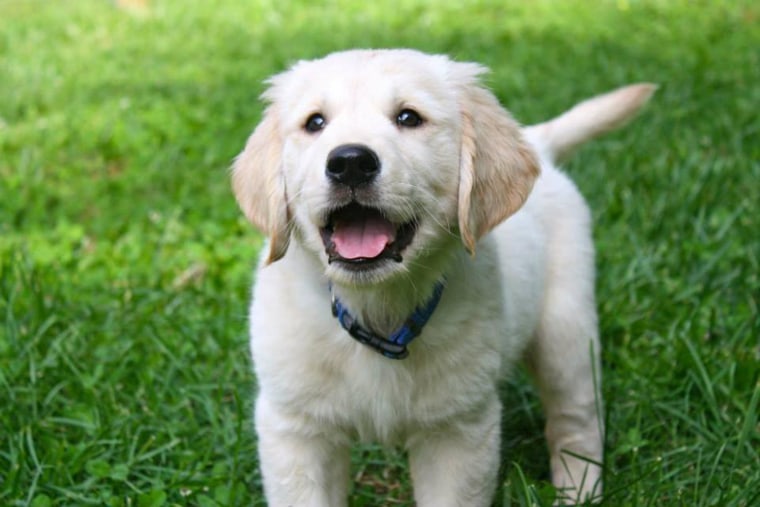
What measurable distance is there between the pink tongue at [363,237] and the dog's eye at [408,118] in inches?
10.0

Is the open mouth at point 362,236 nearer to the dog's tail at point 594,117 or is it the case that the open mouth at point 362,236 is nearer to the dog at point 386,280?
the dog at point 386,280

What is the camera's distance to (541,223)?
11.1ft

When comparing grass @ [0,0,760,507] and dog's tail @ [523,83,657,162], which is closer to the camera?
grass @ [0,0,760,507]

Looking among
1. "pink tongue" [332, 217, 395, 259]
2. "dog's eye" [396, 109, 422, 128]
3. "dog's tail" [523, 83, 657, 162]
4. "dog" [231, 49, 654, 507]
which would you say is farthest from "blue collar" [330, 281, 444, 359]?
"dog's tail" [523, 83, 657, 162]

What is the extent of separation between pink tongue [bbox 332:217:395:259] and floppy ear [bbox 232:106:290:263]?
0.65ft

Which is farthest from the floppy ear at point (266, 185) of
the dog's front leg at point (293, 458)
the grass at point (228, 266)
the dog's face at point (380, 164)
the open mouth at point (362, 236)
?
the grass at point (228, 266)

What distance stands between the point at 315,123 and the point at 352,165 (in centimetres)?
31

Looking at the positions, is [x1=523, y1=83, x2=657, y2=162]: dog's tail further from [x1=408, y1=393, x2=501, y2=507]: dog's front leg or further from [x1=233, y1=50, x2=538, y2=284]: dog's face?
[x1=408, y1=393, x2=501, y2=507]: dog's front leg

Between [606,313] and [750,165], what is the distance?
1541mm

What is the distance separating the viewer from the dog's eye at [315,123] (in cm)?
267

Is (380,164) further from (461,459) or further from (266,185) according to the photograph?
(461,459)

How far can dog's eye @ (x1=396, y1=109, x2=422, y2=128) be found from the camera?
2639 millimetres

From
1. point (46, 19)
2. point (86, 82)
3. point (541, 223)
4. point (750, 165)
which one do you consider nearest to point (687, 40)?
point (750, 165)

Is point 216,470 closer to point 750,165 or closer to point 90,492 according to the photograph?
point 90,492
